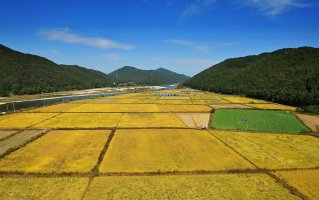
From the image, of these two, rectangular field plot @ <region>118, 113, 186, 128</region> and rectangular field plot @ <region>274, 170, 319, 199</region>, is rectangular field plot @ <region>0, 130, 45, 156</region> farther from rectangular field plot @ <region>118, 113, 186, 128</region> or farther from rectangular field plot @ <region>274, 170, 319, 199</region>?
rectangular field plot @ <region>274, 170, 319, 199</region>

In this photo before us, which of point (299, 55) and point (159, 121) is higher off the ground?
point (299, 55)

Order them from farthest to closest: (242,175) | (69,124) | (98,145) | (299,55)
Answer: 1. (299,55)
2. (69,124)
3. (98,145)
4. (242,175)

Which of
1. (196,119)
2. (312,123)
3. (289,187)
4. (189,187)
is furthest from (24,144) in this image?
(312,123)

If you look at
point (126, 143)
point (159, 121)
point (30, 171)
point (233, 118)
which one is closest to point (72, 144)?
point (126, 143)

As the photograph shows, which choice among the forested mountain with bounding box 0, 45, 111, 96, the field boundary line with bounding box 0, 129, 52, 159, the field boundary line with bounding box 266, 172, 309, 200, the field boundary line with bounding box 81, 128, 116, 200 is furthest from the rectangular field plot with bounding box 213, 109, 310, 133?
the forested mountain with bounding box 0, 45, 111, 96

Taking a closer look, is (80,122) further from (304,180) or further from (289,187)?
(304,180)

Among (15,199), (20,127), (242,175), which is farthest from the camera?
(20,127)

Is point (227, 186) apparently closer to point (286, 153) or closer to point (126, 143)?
point (286, 153)
